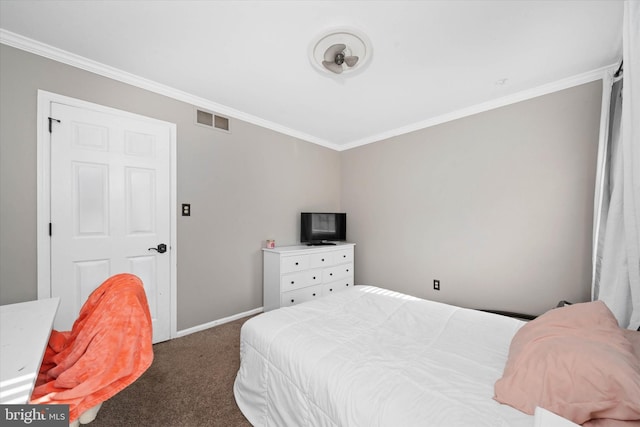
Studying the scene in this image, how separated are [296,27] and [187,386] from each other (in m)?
2.62

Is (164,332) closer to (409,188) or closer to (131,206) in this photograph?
(131,206)

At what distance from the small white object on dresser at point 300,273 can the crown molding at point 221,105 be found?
1.70m

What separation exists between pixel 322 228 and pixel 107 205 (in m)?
2.45

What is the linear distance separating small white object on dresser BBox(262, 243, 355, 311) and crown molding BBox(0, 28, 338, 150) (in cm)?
168

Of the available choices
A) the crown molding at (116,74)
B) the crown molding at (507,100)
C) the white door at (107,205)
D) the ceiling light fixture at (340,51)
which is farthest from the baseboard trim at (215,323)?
the crown molding at (507,100)

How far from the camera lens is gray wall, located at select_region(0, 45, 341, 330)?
179cm

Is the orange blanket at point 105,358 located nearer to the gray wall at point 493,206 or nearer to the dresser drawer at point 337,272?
the dresser drawer at point 337,272

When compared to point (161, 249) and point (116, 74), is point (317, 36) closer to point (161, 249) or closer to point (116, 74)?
point (116, 74)

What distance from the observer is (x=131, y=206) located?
7.49ft

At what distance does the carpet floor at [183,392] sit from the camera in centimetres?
150

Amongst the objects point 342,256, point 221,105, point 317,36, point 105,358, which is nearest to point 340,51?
point 317,36

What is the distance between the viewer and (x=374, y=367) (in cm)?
115

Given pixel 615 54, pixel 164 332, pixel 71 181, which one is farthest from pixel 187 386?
pixel 615 54

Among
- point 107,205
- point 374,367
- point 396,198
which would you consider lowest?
point 374,367
